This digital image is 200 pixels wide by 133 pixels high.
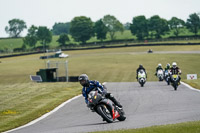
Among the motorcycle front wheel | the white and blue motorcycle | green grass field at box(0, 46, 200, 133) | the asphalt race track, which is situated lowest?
green grass field at box(0, 46, 200, 133)

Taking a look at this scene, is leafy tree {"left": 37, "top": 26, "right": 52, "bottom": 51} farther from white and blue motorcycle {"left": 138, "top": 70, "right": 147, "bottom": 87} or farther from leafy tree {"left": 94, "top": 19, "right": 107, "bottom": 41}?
white and blue motorcycle {"left": 138, "top": 70, "right": 147, "bottom": 87}

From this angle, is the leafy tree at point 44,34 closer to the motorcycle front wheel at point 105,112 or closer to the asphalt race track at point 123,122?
the asphalt race track at point 123,122

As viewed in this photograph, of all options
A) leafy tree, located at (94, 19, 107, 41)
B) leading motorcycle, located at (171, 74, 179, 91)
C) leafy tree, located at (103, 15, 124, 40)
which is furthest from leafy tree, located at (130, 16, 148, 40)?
leading motorcycle, located at (171, 74, 179, 91)

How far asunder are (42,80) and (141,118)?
32.5 metres

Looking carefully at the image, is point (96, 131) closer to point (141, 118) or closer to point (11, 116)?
point (141, 118)

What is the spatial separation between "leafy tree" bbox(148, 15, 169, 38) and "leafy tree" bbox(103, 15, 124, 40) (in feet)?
47.8

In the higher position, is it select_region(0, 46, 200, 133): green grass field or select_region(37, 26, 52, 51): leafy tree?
select_region(37, 26, 52, 51): leafy tree

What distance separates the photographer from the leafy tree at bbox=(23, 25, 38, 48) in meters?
157

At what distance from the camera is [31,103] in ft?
67.8

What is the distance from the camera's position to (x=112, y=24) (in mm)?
172000

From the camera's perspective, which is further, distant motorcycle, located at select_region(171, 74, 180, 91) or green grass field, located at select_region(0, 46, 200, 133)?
distant motorcycle, located at select_region(171, 74, 180, 91)

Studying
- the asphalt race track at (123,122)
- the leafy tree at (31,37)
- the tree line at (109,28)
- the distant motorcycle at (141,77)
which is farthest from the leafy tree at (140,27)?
the asphalt race track at (123,122)

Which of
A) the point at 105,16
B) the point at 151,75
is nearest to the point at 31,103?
the point at 151,75

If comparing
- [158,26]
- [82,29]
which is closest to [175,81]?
[158,26]
